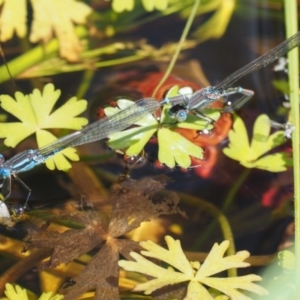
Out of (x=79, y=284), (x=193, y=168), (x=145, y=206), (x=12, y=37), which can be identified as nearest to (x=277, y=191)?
(x=193, y=168)

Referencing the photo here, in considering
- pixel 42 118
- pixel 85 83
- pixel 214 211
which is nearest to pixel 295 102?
pixel 214 211

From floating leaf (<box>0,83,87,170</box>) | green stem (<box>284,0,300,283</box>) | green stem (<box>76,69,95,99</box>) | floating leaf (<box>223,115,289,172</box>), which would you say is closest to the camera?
green stem (<box>284,0,300,283</box>)

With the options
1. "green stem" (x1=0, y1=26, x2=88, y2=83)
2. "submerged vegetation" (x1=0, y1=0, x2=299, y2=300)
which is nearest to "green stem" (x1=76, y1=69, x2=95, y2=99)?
"submerged vegetation" (x1=0, y1=0, x2=299, y2=300)

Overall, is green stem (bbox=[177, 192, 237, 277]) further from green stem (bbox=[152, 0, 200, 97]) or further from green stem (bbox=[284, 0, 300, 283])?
green stem (bbox=[152, 0, 200, 97])

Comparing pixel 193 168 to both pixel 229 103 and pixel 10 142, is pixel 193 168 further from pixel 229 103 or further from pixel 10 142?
pixel 10 142

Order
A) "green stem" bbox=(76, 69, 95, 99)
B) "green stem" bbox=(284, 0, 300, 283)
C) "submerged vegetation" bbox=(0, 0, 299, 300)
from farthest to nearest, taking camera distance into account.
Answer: "green stem" bbox=(76, 69, 95, 99), "green stem" bbox=(284, 0, 300, 283), "submerged vegetation" bbox=(0, 0, 299, 300)

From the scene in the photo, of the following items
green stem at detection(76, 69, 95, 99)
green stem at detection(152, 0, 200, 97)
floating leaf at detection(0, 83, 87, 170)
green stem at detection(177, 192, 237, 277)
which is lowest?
green stem at detection(177, 192, 237, 277)

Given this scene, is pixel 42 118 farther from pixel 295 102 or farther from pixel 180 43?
pixel 295 102

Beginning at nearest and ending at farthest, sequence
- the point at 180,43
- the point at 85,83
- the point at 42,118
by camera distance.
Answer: the point at 42,118 < the point at 85,83 < the point at 180,43

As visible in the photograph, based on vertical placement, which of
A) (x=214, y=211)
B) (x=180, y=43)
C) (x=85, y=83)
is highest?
(x=180, y=43)

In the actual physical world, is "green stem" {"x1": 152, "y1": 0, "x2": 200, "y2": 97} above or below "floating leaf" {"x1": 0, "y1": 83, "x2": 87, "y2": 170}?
above
